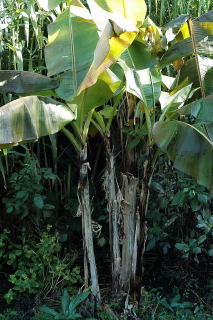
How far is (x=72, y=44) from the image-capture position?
347 cm

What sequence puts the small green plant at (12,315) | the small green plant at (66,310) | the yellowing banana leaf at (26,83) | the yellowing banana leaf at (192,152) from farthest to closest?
the small green plant at (12,315), the small green plant at (66,310), the yellowing banana leaf at (26,83), the yellowing banana leaf at (192,152)

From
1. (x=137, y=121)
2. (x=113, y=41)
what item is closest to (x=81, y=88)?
(x=113, y=41)

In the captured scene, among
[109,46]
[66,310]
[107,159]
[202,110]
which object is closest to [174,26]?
[202,110]

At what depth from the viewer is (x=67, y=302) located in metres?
3.74

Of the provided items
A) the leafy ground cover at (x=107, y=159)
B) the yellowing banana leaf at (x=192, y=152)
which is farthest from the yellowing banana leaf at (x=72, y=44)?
the yellowing banana leaf at (x=192, y=152)

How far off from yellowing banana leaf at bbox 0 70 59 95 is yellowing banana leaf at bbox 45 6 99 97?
62mm

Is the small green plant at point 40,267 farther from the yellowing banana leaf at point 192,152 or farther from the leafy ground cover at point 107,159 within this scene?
the yellowing banana leaf at point 192,152

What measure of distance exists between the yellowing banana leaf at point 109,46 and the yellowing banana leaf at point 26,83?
0.35 metres

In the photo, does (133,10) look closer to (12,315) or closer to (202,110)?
(202,110)

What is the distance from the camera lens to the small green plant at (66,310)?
3.64 m

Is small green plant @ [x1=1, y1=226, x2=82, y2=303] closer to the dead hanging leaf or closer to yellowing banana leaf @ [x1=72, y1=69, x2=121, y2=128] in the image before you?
yellowing banana leaf @ [x1=72, y1=69, x2=121, y2=128]

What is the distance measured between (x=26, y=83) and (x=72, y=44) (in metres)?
0.38

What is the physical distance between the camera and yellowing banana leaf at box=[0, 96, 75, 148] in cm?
299

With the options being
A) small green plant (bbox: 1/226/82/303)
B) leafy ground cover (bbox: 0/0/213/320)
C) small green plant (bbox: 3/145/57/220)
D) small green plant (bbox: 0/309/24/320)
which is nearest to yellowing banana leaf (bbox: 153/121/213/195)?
leafy ground cover (bbox: 0/0/213/320)
